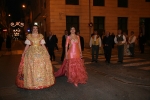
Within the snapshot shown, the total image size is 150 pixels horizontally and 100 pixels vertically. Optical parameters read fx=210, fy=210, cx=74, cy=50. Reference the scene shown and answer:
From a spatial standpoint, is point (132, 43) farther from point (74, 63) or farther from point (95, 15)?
point (95, 15)

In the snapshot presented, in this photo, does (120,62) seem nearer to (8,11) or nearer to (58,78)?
(58,78)

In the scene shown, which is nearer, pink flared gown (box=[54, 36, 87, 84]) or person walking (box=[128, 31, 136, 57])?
pink flared gown (box=[54, 36, 87, 84])

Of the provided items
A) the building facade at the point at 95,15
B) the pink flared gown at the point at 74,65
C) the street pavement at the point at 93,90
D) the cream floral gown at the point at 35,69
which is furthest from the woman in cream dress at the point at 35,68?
the building facade at the point at 95,15

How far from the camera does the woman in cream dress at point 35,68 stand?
20.6ft

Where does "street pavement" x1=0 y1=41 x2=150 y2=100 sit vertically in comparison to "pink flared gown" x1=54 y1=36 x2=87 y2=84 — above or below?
below

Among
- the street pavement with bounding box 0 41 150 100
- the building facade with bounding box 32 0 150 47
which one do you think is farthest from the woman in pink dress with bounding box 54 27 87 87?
the building facade with bounding box 32 0 150 47

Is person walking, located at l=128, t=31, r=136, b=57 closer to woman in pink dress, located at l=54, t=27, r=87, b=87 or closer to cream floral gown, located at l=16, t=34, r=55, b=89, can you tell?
woman in pink dress, located at l=54, t=27, r=87, b=87

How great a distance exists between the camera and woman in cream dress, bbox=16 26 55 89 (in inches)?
247

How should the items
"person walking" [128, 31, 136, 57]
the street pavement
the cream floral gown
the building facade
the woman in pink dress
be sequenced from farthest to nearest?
1. the building facade
2. "person walking" [128, 31, 136, 57]
3. the woman in pink dress
4. the cream floral gown
5. the street pavement

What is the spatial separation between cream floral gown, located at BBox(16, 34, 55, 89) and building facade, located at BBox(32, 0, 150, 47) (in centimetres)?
1831

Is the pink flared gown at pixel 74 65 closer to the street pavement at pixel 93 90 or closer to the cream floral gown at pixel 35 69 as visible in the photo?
the street pavement at pixel 93 90

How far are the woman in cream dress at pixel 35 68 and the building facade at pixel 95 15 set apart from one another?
60.0ft

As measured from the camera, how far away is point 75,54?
737cm

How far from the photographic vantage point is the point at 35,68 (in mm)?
6312
